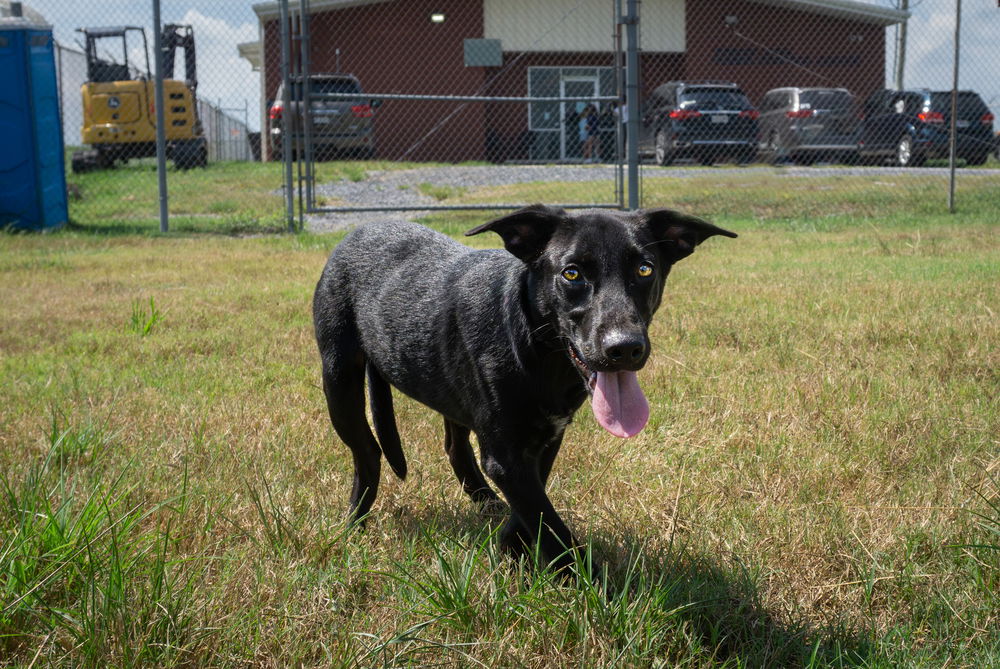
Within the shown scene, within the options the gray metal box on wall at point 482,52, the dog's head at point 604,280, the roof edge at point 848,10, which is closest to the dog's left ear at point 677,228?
the dog's head at point 604,280

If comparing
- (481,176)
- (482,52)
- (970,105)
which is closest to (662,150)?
(481,176)

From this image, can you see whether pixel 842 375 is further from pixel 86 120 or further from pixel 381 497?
pixel 86 120

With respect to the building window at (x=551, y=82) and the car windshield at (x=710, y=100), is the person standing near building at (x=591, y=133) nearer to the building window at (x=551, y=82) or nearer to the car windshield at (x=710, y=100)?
the car windshield at (x=710, y=100)

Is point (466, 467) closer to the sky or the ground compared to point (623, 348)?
closer to the ground

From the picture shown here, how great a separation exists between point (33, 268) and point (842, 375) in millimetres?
6985

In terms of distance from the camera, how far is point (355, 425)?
11.3 feet

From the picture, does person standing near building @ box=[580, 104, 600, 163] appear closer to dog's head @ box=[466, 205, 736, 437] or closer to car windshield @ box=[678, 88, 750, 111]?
car windshield @ box=[678, 88, 750, 111]

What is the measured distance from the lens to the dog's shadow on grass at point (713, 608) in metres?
2.30

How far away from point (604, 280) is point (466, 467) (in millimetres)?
1168

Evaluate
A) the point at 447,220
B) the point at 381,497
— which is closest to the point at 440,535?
the point at 381,497

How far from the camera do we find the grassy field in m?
2.25

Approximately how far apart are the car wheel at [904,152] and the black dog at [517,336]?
771 inches

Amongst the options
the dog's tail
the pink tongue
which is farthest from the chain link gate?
the pink tongue

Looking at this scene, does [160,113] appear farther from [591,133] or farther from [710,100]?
[591,133]
